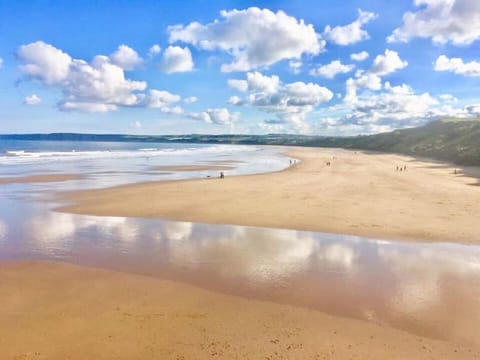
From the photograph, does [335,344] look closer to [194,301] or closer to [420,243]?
[194,301]

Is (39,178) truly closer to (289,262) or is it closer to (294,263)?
(289,262)

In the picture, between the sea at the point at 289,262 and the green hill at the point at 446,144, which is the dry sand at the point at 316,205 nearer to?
the sea at the point at 289,262

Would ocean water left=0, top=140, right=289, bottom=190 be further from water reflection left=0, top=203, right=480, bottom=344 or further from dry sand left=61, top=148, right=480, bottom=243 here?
water reflection left=0, top=203, right=480, bottom=344

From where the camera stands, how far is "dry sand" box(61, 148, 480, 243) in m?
17.7

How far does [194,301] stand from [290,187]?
2187 cm

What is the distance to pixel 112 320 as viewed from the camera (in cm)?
864

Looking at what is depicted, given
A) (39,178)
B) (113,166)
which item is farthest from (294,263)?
(113,166)

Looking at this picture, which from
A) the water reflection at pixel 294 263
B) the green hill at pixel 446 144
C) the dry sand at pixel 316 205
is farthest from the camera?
the green hill at pixel 446 144

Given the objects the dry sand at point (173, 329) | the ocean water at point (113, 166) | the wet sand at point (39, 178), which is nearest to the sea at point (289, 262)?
the dry sand at point (173, 329)

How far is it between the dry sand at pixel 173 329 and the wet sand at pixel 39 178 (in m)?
27.8

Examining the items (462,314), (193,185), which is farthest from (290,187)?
(462,314)

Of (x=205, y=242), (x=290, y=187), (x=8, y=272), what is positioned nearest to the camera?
(x=8, y=272)

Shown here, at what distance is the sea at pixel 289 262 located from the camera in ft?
31.1

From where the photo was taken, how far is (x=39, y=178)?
37188 millimetres
